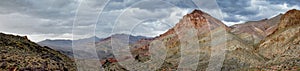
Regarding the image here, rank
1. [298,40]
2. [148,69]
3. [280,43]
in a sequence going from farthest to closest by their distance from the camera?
[280,43] → [298,40] → [148,69]

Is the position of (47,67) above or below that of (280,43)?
above

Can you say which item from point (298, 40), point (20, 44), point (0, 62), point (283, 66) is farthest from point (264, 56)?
point (0, 62)

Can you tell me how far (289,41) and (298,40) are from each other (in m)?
11.7

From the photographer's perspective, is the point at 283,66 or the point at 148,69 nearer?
the point at 283,66

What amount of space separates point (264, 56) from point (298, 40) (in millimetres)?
27222

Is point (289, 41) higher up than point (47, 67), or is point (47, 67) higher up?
Answer: point (47, 67)

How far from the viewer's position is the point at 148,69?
130m

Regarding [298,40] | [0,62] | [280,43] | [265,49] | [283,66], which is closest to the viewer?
[0,62]

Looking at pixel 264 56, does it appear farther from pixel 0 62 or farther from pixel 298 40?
pixel 0 62

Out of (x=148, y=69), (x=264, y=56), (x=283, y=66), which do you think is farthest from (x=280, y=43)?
(x=148, y=69)

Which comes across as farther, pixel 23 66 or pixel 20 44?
pixel 20 44

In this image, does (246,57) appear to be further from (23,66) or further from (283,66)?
(23,66)

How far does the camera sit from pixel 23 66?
53.6m

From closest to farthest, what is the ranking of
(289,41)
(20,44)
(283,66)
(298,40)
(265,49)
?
1. (20,44)
2. (283,66)
3. (298,40)
4. (289,41)
5. (265,49)
